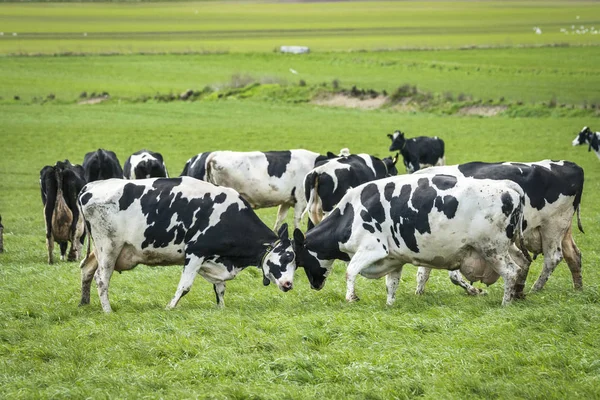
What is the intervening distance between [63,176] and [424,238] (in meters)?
9.04

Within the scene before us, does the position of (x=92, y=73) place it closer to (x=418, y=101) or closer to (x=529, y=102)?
(x=418, y=101)

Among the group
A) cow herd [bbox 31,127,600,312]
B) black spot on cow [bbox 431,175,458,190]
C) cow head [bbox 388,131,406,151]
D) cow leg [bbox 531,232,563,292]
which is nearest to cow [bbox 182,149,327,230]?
cow herd [bbox 31,127,600,312]

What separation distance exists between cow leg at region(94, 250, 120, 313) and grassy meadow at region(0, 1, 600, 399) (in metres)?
0.25

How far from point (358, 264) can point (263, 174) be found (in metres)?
9.42

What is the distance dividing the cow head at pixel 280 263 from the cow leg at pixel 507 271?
2999 millimetres

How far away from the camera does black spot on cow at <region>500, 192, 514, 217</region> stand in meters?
11.4

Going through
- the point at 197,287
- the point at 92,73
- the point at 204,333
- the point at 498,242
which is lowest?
the point at 92,73

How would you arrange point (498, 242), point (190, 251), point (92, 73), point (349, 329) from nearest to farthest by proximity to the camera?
point (349, 329) → point (498, 242) → point (190, 251) → point (92, 73)

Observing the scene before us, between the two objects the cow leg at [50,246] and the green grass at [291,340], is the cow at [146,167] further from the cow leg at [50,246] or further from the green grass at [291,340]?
the cow leg at [50,246]

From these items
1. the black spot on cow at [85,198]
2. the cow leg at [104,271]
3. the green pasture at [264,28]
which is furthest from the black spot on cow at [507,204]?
the green pasture at [264,28]

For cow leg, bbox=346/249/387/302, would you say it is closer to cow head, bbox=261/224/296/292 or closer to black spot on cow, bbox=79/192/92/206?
cow head, bbox=261/224/296/292

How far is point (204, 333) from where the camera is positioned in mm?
10359

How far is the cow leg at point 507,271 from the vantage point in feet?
37.3

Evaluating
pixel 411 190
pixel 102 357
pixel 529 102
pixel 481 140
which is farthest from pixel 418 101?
pixel 102 357
